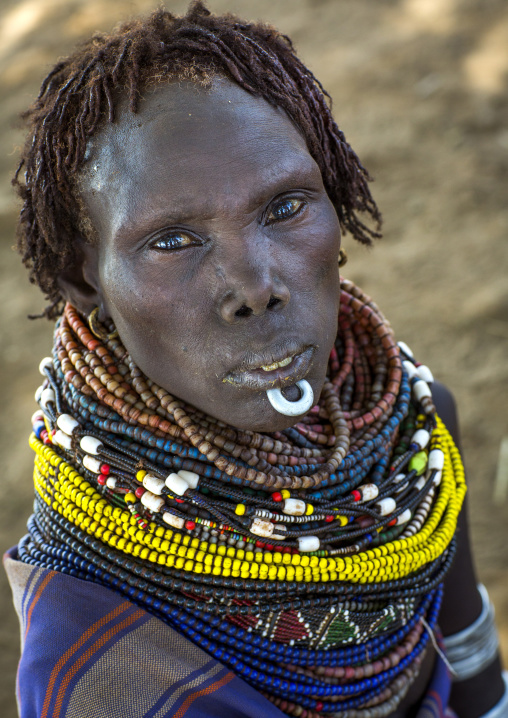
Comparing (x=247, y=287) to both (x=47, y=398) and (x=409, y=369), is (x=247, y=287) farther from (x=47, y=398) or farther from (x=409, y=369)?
(x=409, y=369)

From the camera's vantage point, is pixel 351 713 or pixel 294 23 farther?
pixel 294 23

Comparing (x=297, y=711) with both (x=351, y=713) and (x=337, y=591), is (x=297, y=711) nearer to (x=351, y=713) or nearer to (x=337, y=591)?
(x=351, y=713)

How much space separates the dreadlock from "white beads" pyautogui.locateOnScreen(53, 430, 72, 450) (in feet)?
1.15

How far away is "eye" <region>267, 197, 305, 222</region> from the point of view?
1368mm

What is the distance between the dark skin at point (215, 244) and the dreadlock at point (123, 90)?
1.4 inches

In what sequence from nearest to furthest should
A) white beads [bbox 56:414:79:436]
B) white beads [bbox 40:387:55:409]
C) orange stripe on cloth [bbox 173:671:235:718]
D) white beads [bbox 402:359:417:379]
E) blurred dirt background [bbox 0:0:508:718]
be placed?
orange stripe on cloth [bbox 173:671:235:718], white beads [bbox 56:414:79:436], white beads [bbox 40:387:55:409], white beads [bbox 402:359:417:379], blurred dirt background [bbox 0:0:508:718]

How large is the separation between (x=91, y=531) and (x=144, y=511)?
0.40 feet

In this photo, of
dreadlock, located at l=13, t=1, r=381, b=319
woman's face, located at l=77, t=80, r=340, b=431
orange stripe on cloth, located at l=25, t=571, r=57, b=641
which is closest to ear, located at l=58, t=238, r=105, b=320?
dreadlock, located at l=13, t=1, r=381, b=319

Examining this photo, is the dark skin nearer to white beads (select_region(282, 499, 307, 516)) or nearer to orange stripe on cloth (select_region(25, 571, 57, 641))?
white beads (select_region(282, 499, 307, 516))

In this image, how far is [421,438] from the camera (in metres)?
1.74

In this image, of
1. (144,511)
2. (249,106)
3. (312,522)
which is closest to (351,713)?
(312,522)

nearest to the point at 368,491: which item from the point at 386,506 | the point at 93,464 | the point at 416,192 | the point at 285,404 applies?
the point at 386,506

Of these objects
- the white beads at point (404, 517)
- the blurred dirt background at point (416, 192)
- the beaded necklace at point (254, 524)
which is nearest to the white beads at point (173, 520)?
the beaded necklace at point (254, 524)

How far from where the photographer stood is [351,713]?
64.2 inches
